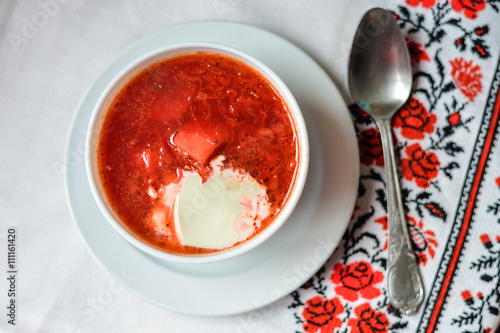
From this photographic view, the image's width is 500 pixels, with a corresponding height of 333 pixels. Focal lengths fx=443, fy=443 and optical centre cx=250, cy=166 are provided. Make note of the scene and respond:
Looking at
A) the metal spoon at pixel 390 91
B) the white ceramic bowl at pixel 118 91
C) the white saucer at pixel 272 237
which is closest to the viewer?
the white ceramic bowl at pixel 118 91

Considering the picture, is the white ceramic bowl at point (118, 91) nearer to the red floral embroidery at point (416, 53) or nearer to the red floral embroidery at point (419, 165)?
the red floral embroidery at point (419, 165)

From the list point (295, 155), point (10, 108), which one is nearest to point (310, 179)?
point (295, 155)

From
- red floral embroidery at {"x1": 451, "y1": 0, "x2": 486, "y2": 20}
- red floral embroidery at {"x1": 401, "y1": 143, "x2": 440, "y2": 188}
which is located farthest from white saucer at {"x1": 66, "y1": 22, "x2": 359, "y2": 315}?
red floral embroidery at {"x1": 451, "y1": 0, "x2": 486, "y2": 20}

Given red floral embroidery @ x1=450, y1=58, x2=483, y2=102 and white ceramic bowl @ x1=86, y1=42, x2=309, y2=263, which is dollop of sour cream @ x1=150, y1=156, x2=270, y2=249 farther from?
red floral embroidery @ x1=450, y1=58, x2=483, y2=102

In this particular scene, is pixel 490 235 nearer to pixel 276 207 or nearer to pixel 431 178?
pixel 431 178

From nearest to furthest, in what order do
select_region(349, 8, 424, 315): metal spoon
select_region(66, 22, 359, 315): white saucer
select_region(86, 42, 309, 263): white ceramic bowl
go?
select_region(86, 42, 309, 263): white ceramic bowl
select_region(66, 22, 359, 315): white saucer
select_region(349, 8, 424, 315): metal spoon

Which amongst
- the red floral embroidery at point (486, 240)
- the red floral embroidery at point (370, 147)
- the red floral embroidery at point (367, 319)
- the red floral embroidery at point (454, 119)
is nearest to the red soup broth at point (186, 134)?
the red floral embroidery at point (370, 147)
